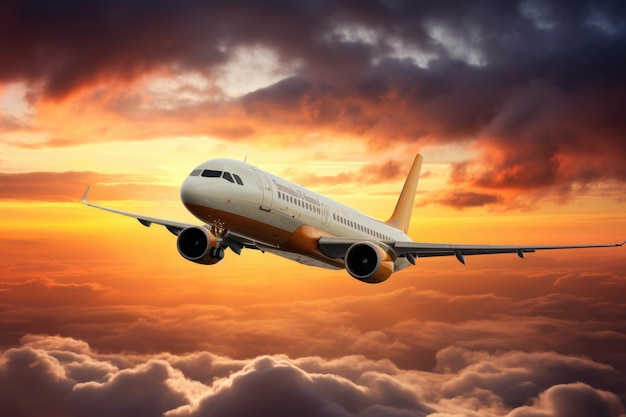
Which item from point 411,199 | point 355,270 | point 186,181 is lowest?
point 355,270

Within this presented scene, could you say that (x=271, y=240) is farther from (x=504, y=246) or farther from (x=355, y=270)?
(x=504, y=246)

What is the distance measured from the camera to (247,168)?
39844 millimetres

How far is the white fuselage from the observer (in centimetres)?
3728

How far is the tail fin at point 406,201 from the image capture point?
216 feet

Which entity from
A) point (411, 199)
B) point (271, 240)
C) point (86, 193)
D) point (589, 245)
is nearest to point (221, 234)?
point (271, 240)

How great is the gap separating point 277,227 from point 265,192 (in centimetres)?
232

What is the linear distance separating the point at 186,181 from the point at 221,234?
12.7 feet

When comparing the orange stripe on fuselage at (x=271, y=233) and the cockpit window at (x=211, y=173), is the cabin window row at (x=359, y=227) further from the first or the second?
the cockpit window at (x=211, y=173)

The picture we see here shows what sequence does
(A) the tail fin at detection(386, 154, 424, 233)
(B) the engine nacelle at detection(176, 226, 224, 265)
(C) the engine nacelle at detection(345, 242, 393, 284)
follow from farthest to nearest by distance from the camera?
(A) the tail fin at detection(386, 154, 424, 233) < (B) the engine nacelle at detection(176, 226, 224, 265) < (C) the engine nacelle at detection(345, 242, 393, 284)

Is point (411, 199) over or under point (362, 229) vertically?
over

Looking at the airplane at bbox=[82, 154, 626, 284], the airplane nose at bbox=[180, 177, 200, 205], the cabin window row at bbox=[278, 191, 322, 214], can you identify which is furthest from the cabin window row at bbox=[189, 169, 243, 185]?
the cabin window row at bbox=[278, 191, 322, 214]

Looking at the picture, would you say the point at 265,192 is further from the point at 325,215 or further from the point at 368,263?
the point at 368,263

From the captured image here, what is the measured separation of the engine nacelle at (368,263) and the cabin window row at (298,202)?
3.25 m

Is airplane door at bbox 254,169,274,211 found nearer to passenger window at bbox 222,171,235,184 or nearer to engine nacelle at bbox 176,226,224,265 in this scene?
passenger window at bbox 222,171,235,184
